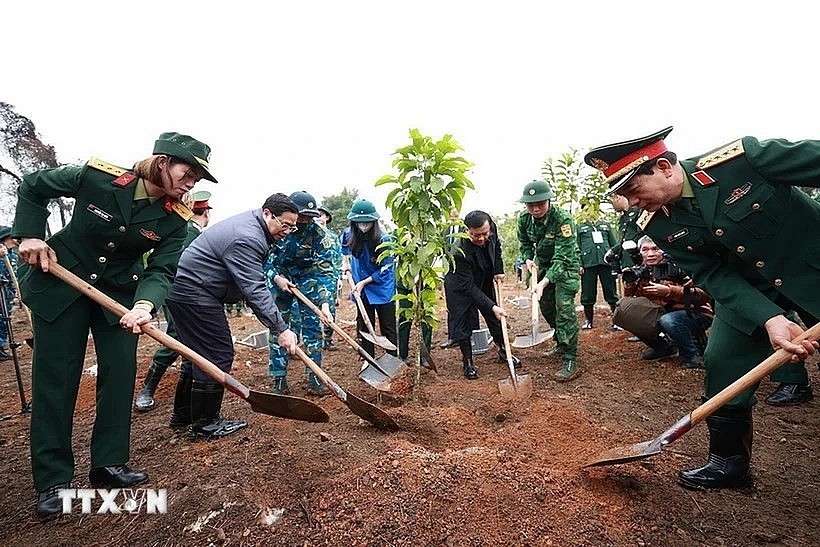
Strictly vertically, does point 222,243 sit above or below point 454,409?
above

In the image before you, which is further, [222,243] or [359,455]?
[222,243]

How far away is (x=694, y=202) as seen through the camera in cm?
274

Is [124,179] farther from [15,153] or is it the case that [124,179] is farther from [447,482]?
[15,153]

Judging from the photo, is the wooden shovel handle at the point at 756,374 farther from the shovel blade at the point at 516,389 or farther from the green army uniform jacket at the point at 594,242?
the green army uniform jacket at the point at 594,242

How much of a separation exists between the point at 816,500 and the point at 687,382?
2.41m

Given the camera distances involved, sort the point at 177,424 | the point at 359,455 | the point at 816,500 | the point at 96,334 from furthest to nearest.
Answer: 1. the point at 177,424
2. the point at 359,455
3. the point at 96,334
4. the point at 816,500

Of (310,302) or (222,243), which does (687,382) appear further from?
(222,243)

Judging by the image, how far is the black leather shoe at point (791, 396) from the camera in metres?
4.28

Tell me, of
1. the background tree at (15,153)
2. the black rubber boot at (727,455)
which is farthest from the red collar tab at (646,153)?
the background tree at (15,153)

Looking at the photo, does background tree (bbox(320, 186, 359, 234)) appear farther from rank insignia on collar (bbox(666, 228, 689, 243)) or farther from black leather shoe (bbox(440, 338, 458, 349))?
rank insignia on collar (bbox(666, 228, 689, 243))

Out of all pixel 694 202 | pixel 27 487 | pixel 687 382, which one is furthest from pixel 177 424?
pixel 687 382

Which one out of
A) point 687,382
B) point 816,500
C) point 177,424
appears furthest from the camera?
point 687,382

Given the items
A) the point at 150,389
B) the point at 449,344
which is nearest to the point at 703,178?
the point at 449,344

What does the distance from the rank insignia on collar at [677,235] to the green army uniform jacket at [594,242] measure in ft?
17.9
